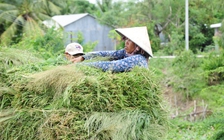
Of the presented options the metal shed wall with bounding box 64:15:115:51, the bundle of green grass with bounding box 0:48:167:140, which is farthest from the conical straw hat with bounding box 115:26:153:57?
the metal shed wall with bounding box 64:15:115:51

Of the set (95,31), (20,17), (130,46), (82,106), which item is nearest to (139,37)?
(130,46)

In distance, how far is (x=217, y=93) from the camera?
30.2ft

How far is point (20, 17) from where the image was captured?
1700 cm

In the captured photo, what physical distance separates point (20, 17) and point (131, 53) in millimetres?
14541

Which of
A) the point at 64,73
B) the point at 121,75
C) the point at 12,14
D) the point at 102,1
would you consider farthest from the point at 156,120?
the point at 102,1

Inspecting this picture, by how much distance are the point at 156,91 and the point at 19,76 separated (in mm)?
1045

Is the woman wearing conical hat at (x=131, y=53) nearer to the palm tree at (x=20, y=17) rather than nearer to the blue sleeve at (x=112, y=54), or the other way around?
the blue sleeve at (x=112, y=54)

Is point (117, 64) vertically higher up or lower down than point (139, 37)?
lower down

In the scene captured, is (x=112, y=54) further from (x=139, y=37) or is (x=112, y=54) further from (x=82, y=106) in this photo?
(x=82, y=106)

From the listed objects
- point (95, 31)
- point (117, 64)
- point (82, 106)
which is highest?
point (95, 31)

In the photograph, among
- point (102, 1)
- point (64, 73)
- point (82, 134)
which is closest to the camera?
point (82, 134)

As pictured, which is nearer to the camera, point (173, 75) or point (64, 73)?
point (64, 73)

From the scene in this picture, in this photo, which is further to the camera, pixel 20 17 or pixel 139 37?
pixel 20 17

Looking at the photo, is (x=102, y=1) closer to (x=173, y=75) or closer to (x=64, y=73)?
(x=173, y=75)
